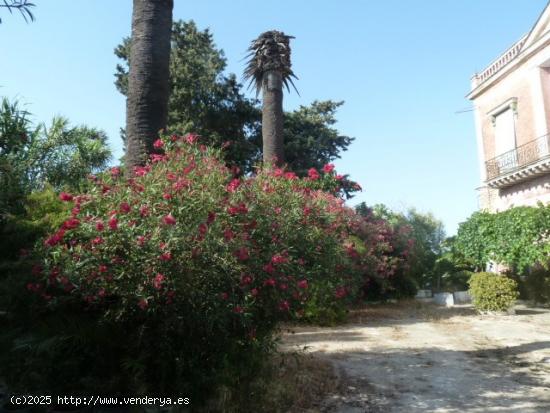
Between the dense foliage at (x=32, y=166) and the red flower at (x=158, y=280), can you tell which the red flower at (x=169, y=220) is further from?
the dense foliage at (x=32, y=166)

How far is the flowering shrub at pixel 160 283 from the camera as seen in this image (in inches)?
148

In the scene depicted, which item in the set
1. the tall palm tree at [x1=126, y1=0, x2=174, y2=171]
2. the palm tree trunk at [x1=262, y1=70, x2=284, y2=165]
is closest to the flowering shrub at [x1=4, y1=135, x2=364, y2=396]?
the tall palm tree at [x1=126, y1=0, x2=174, y2=171]

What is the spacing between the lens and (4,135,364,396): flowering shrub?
377cm

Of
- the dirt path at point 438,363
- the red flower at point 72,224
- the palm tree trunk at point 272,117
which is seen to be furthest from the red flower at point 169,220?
the palm tree trunk at point 272,117

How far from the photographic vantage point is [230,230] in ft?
13.8

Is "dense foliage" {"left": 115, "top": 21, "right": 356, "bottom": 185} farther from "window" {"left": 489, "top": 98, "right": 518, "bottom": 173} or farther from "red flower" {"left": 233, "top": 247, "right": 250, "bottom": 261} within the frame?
"red flower" {"left": 233, "top": 247, "right": 250, "bottom": 261}

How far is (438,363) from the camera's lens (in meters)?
6.98

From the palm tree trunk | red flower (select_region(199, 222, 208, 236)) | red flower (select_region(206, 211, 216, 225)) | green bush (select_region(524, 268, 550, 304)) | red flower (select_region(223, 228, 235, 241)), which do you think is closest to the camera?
red flower (select_region(199, 222, 208, 236))

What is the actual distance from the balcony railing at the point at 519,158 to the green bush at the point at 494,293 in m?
6.35

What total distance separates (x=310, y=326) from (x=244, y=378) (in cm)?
715

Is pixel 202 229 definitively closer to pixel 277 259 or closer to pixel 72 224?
pixel 277 259

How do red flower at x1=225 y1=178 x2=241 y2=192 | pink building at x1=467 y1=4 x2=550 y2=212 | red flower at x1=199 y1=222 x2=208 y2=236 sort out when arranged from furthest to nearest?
1. pink building at x1=467 y1=4 x2=550 y2=212
2. red flower at x1=225 y1=178 x2=241 y2=192
3. red flower at x1=199 y1=222 x2=208 y2=236

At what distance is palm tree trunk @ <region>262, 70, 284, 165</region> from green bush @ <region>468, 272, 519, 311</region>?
24.3 ft

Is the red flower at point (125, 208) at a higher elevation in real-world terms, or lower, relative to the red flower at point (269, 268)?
higher
